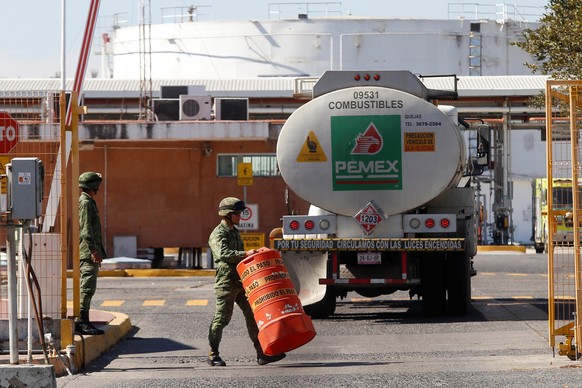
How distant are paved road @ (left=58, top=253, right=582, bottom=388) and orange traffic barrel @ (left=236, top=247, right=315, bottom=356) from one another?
298 mm

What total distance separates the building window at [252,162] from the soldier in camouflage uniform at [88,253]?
1918cm

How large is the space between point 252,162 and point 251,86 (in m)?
17.5

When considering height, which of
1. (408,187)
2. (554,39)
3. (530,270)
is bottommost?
(530,270)

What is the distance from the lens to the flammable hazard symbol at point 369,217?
710 inches

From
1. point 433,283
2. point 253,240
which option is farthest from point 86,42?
point 433,283

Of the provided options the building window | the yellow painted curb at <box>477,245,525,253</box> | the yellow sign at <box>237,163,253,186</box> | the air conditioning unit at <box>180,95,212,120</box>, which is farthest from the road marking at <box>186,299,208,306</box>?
the yellow painted curb at <box>477,245,525,253</box>

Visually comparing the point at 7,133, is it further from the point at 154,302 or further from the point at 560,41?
the point at 560,41

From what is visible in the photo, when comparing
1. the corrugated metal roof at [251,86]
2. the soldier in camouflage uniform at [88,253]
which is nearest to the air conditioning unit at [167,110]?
the corrugated metal roof at [251,86]

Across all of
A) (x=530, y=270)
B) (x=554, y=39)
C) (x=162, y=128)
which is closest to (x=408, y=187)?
(x=554, y=39)

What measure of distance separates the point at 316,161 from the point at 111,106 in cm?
3244

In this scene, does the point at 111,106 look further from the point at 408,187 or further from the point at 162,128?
the point at 408,187

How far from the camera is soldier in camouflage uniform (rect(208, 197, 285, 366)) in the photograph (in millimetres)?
13352

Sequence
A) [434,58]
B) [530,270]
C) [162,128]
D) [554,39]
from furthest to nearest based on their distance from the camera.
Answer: [434,58]
[162,128]
[530,270]
[554,39]

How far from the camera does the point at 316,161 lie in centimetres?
1795
